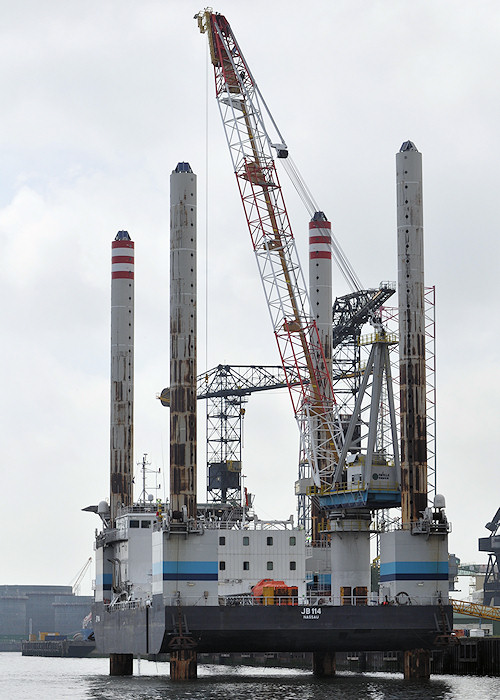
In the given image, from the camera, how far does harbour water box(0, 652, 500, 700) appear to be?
79875 mm

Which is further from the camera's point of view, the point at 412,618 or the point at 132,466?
the point at 132,466

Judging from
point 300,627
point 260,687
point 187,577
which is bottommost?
point 260,687

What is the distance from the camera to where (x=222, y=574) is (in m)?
101

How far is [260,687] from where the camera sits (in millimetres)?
92438

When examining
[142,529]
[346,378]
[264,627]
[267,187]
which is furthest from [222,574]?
[346,378]

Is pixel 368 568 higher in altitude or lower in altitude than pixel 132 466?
lower

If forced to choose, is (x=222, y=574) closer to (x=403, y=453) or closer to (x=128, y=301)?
(x=403, y=453)

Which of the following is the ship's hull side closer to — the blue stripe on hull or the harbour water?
the blue stripe on hull

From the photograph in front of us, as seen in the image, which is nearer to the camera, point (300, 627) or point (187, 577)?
point (300, 627)

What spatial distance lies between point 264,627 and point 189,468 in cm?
1292

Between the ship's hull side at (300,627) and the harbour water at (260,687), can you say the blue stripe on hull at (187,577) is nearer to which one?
the ship's hull side at (300,627)

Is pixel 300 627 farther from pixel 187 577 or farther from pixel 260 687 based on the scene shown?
pixel 260 687

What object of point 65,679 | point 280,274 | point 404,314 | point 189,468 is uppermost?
point 280,274

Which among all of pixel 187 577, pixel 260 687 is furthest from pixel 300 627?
pixel 260 687
